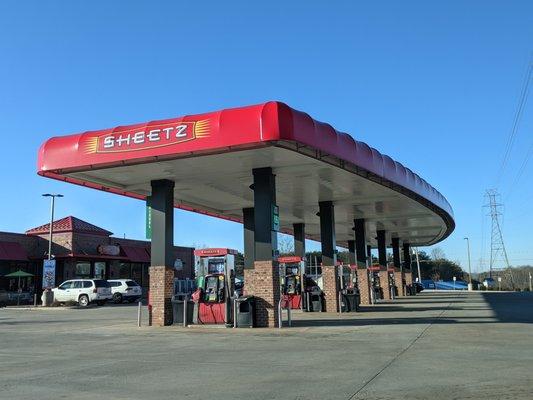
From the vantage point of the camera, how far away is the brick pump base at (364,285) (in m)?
36.0

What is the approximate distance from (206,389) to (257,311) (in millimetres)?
10730

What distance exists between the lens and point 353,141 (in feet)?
63.4

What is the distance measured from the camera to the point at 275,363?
11047 mm

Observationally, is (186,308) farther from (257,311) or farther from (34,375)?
(34,375)

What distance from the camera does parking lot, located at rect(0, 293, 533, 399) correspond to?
827 centimetres

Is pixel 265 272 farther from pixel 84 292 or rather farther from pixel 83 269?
pixel 83 269

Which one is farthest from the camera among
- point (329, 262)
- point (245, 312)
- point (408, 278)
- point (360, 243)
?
point (408, 278)

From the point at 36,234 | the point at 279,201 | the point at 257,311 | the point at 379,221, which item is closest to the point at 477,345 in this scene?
the point at 257,311

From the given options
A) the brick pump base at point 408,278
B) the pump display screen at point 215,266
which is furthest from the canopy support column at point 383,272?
the pump display screen at point 215,266

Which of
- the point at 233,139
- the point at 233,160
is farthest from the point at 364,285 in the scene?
the point at 233,139

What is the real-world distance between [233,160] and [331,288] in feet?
38.4

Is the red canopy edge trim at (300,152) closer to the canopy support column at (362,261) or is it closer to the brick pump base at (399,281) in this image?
the canopy support column at (362,261)

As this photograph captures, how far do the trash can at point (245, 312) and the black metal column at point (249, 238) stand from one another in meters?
7.48

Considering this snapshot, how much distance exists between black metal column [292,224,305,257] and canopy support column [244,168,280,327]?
15839 millimetres
